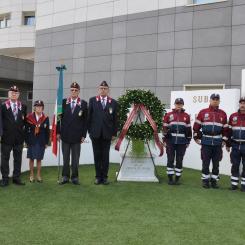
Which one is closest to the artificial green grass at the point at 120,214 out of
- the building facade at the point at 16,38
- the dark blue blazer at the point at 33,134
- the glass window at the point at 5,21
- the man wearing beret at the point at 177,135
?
the man wearing beret at the point at 177,135

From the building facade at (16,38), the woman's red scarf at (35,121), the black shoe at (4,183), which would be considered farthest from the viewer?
the building facade at (16,38)

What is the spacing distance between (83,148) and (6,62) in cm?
1846

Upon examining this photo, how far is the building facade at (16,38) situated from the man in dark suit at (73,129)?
21.5 m

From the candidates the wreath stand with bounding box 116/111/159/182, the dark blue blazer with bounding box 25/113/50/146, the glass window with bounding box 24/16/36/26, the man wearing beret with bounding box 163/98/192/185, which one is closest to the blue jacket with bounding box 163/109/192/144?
the man wearing beret with bounding box 163/98/192/185

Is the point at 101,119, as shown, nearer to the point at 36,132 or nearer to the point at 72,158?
the point at 72,158

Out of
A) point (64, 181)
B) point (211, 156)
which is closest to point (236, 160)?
point (211, 156)

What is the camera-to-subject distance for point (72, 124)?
732 centimetres

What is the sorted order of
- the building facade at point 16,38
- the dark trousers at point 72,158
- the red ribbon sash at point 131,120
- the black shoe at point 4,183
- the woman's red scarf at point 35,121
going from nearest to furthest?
1. the black shoe at point 4,183
2. the dark trousers at point 72,158
3. the woman's red scarf at point 35,121
4. the red ribbon sash at point 131,120
5. the building facade at point 16,38

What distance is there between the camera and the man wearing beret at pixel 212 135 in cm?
736

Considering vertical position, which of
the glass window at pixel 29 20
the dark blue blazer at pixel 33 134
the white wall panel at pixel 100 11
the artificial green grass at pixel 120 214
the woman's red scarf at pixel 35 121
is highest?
the glass window at pixel 29 20

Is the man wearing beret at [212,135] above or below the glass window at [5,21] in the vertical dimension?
below

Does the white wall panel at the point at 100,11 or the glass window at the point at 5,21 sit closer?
the white wall panel at the point at 100,11

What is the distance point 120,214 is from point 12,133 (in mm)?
2838

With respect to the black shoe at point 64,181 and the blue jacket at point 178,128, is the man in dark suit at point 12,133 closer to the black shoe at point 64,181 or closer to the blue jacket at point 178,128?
the black shoe at point 64,181
